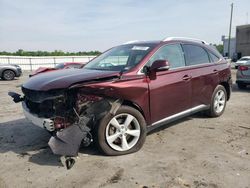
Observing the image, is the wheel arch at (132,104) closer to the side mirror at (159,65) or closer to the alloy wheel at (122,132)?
the alloy wheel at (122,132)

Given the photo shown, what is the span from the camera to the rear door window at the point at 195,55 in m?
5.55

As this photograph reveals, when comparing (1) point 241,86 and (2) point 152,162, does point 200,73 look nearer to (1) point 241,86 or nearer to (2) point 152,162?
(2) point 152,162

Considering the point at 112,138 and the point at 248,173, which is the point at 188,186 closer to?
the point at 248,173

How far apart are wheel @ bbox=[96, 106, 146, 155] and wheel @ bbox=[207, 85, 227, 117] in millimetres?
2405

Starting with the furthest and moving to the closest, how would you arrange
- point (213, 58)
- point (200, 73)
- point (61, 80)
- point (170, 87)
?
point (213, 58)
point (200, 73)
point (170, 87)
point (61, 80)

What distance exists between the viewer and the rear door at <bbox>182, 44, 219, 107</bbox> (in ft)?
18.1

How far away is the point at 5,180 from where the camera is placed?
3.61 m

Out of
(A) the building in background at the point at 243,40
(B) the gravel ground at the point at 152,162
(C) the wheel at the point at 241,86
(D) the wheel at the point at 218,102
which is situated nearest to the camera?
(B) the gravel ground at the point at 152,162

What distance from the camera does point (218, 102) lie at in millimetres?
6516

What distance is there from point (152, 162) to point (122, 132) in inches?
24.9

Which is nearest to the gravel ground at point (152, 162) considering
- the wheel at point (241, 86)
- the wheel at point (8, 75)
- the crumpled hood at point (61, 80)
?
the crumpled hood at point (61, 80)

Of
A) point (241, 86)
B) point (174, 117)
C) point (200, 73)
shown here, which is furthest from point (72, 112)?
point (241, 86)

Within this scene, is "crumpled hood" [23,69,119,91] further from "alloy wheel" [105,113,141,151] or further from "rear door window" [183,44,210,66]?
"rear door window" [183,44,210,66]

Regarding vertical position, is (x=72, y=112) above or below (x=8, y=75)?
above
